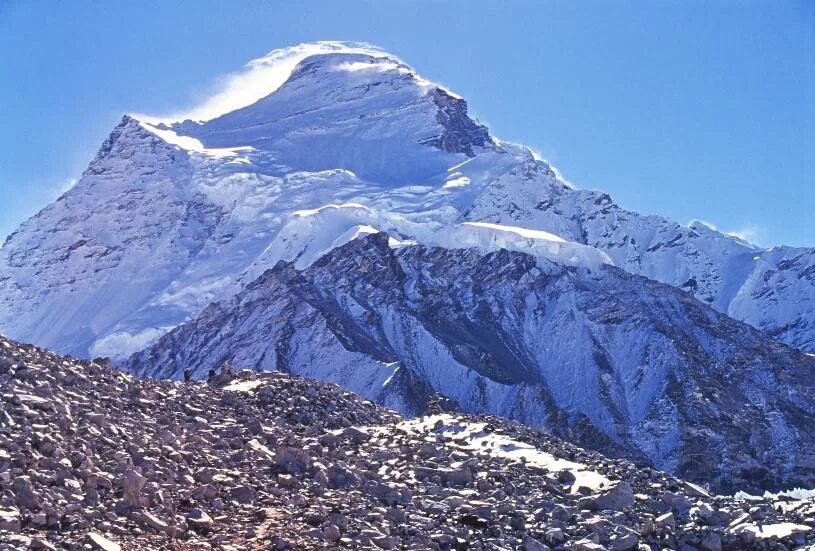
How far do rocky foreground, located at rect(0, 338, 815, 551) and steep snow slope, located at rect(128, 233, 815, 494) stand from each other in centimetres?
7396

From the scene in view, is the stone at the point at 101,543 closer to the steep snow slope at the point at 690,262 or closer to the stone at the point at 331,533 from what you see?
the stone at the point at 331,533

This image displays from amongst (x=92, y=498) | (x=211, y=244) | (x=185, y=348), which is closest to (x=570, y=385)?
(x=185, y=348)

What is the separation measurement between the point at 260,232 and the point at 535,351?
158 feet

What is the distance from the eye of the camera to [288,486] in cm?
2673

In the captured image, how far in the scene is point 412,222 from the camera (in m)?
163

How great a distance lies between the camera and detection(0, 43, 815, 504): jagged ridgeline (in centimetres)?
11788

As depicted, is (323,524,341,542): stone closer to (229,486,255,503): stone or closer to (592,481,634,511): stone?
(229,486,255,503): stone

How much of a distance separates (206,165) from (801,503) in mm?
164835

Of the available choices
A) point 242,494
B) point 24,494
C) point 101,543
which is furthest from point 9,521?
point 242,494

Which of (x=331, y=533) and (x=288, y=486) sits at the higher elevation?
(x=288, y=486)

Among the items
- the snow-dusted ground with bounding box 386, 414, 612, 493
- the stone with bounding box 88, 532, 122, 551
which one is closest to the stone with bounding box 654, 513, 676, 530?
the snow-dusted ground with bounding box 386, 414, 612, 493

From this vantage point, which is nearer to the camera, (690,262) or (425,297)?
(425,297)

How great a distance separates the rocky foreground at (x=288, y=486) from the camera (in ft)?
74.0

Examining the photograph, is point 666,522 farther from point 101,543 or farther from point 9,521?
point 9,521
